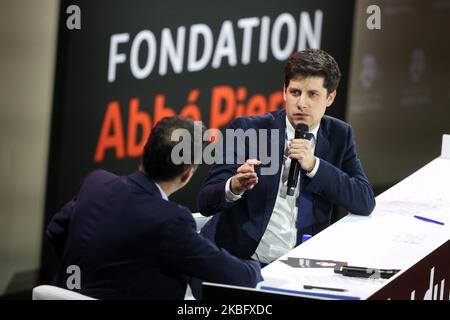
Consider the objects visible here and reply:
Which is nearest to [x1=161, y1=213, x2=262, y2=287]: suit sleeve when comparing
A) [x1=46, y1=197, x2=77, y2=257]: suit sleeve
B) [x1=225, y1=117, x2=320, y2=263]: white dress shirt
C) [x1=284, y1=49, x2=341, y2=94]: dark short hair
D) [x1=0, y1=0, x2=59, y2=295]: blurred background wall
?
[x1=46, y1=197, x2=77, y2=257]: suit sleeve

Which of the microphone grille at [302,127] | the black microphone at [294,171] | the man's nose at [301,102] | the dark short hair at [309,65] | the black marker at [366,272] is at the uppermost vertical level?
the dark short hair at [309,65]

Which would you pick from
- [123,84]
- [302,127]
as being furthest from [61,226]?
[123,84]

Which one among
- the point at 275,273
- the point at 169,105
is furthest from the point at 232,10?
the point at 275,273

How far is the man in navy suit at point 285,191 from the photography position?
3.58 m

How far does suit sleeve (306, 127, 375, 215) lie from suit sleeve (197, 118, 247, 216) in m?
0.30

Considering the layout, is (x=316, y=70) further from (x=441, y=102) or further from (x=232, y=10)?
(x=441, y=102)

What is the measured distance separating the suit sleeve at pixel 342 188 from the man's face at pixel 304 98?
0.18 meters

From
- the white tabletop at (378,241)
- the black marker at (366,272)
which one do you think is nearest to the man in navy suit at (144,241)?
the white tabletop at (378,241)

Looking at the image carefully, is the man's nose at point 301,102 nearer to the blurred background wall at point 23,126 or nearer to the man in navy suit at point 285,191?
the man in navy suit at point 285,191

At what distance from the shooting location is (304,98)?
11.7 feet

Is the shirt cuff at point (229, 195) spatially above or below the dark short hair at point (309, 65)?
below

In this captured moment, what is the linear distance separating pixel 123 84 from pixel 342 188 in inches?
75.3

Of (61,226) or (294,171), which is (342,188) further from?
(61,226)

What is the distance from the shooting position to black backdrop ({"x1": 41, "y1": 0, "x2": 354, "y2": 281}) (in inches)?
195
